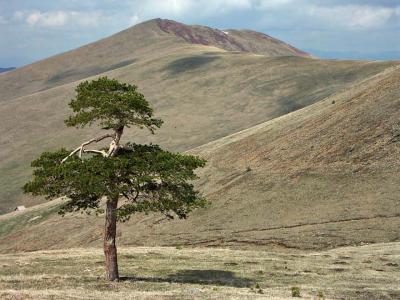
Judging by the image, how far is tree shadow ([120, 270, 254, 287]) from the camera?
123 feet

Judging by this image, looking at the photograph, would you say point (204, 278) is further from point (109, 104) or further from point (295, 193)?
point (295, 193)

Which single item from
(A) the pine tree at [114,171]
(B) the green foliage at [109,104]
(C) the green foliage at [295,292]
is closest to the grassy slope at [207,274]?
(C) the green foliage at [295,292]

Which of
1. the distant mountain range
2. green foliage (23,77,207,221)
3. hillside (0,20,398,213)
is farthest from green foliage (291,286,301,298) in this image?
hillside (0,20,398,213)

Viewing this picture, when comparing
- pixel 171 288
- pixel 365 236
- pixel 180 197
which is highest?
pixel 180 197

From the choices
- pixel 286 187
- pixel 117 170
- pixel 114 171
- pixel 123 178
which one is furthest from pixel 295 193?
pixel 114 171

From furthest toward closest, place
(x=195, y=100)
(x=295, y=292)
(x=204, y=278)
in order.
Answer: (x=195, y=100) < (x=204, y=278) < (x=295, y=292)

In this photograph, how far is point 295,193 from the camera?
68.1 m

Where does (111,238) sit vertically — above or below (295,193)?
above

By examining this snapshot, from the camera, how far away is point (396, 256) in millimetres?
47719

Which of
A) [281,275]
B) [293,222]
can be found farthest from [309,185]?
[281,275]

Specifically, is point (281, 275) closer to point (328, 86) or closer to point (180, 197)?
point (180, 197)

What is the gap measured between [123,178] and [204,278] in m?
10.4

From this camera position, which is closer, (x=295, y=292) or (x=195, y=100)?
(x=295, y=292)

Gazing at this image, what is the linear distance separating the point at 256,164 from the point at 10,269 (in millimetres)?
43283
